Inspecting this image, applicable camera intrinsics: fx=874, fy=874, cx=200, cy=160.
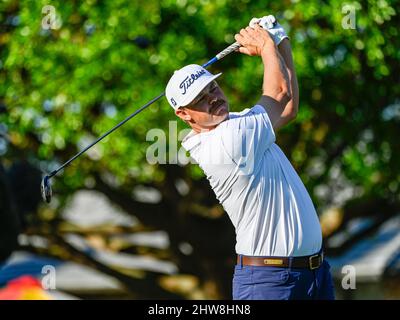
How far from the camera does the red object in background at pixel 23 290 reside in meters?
14.3

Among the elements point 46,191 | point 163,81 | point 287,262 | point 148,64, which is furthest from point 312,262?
point 148,64

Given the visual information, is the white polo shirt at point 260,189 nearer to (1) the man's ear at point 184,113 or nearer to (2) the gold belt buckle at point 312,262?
(2) the gold belt buckle at point 312,262

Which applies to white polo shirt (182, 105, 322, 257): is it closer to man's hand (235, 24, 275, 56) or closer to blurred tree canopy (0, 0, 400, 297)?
man's hand (235, 24, 275, 56)

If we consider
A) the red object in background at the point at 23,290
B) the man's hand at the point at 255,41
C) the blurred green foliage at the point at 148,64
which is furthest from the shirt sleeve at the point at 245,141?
the red object in background at the point at 23,290

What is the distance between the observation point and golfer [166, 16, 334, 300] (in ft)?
15.3

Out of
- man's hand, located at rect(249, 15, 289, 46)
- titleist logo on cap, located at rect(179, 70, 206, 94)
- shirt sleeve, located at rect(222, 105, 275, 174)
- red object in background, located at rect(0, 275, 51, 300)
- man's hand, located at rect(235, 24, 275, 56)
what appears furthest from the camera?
red object in background, located at rect(0, 275, 51, 300)

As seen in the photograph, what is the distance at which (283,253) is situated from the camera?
15.3 ft

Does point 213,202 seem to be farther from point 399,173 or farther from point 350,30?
point 350,30

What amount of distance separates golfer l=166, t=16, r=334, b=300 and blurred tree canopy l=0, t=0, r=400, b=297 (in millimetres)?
4447

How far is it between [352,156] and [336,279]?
512 centimetres

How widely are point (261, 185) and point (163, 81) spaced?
4936 millimetres

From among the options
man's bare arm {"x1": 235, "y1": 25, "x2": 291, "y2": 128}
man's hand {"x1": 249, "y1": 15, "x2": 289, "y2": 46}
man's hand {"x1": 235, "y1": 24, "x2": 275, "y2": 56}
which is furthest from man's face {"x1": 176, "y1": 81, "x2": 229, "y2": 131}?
man's hand {"x1": 249, "y1": 15, "x2": 289, "y2": 46}

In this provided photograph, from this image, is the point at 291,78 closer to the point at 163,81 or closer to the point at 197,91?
the point at 197,91
